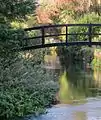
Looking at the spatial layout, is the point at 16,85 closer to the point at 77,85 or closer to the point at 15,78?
the point at 15,78

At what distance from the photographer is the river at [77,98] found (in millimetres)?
17127

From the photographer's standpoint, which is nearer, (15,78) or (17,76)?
(15,78)

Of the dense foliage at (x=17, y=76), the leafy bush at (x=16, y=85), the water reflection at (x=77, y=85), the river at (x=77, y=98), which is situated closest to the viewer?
the leafy bush at (x=16, y=85)

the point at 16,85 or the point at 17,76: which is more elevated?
the point at 17,76

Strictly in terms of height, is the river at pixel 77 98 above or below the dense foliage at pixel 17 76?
below

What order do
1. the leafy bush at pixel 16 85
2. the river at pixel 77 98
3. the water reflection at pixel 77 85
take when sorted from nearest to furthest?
the leafy bush at pixel 16 85, the river at pixel 77 98, the water reflection at pixel 77 85

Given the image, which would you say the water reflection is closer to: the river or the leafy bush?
the river

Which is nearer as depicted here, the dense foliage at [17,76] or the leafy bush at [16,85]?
the leafy bush at [16,85]

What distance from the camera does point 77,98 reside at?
2162 cm

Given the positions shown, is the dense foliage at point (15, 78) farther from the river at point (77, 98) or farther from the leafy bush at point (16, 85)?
the river at point (77, 98)

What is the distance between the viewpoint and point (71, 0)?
4228cm


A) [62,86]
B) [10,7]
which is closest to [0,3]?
[10,7]

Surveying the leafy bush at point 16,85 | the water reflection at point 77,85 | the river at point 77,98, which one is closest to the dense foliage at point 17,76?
the leafy bush at point 16,85

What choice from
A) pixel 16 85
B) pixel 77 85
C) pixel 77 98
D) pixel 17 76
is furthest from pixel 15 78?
pixel 77 85
